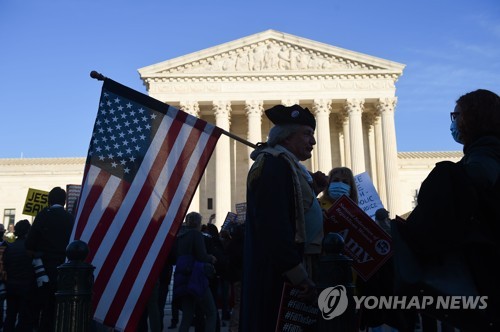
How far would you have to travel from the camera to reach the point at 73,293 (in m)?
3.08

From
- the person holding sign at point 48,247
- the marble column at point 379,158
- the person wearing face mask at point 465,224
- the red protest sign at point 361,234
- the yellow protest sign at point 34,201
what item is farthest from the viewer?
the marble column at point 379,158

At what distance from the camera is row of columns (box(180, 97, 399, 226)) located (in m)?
33.3

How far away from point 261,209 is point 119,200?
1900 millimetres

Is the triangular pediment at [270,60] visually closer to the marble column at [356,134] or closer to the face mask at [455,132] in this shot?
the marble column at [356,134]

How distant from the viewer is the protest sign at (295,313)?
116 inches

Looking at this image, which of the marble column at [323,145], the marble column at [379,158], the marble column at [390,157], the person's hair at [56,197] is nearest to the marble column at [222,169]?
the marble column at [323,145]

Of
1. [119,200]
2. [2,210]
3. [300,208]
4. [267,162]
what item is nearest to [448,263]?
[300,208]

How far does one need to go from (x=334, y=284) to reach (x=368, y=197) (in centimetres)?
620

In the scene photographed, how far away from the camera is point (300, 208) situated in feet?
10.3

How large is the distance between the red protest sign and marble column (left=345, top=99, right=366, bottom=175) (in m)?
29.8

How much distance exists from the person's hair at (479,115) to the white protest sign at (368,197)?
233 inches

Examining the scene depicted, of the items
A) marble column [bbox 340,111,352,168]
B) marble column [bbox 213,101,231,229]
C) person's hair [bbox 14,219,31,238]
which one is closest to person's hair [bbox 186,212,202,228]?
person's hair [bbox 14,219,31,238]

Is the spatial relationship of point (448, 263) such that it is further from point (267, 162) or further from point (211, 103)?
point (211, 103)

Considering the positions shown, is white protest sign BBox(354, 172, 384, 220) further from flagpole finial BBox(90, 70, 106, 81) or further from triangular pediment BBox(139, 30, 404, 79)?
triangular pediment BBox(139, 30, 404, 79)
